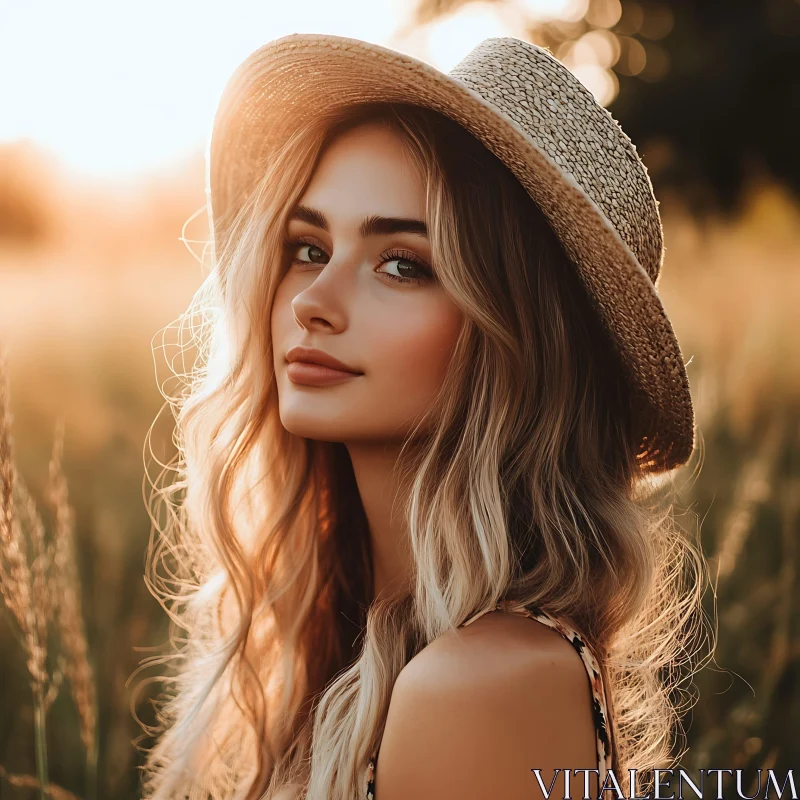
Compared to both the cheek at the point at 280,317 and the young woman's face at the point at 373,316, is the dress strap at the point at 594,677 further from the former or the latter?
the cheek at the point at 280,317

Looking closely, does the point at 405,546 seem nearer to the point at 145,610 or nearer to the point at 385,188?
the point at 385,188

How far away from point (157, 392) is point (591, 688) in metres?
3.33

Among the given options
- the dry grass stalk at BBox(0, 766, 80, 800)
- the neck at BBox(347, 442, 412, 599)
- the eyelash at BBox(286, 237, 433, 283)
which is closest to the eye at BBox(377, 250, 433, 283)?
the eyelash at BBox(286, 237, 433, 283)

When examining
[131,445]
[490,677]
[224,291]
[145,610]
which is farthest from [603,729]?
[131,445]

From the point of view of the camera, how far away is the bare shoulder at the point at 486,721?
1360 millimetres

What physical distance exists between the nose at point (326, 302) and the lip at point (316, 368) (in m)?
0.05

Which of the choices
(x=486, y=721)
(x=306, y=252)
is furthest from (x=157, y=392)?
(x=486, y=721)

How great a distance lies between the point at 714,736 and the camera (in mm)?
2396

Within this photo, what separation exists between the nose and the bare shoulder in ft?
2.08

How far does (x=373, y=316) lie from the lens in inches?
67.3

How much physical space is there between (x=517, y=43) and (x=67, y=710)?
2064 mm

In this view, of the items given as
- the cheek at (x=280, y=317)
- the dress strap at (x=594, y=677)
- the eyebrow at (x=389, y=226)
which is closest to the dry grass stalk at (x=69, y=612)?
the cheek at (x=280, y=317)

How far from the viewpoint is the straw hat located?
1.58 m

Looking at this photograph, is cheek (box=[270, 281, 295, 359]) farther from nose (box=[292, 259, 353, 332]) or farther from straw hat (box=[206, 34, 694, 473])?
straw hat (box=[206, 34, 694, 473])
